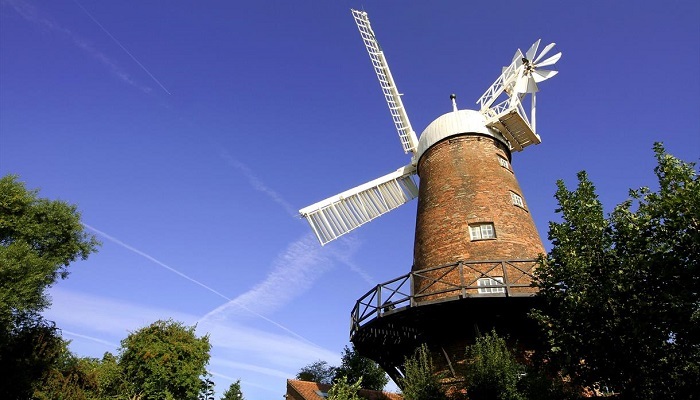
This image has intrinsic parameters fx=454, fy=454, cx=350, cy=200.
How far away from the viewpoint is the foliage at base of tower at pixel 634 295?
8078mm

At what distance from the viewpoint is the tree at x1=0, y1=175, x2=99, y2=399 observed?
51.6 ft

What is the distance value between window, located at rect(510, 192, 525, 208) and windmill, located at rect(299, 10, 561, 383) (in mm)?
53

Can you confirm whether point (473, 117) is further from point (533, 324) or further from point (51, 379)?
point (51, 379)

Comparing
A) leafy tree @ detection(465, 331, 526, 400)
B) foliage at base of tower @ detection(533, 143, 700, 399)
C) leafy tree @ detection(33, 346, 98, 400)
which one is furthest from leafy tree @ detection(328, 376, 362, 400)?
leafy tree @ detection(33, 346, 98, 400)

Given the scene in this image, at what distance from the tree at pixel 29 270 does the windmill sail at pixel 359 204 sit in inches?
390

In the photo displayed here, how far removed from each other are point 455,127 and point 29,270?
16.0 metres

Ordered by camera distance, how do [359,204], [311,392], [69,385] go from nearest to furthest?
[69,385] → [359,204] → [311,392]

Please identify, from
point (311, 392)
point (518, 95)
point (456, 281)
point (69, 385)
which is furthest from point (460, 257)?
point (69, 385)

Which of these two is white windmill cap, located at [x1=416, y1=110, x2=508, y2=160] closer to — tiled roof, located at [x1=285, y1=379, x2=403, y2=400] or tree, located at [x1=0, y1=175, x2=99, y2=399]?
tiled roof, located at [x1=285, y1=379, x2=403, y2=400]

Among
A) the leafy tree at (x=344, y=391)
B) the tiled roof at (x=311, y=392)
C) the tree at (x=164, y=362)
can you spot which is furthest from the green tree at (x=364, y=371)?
the leafy tree at (x=344, y=391)

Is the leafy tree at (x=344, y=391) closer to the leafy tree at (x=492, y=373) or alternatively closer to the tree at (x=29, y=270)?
the leafy tree at (x=492, y=373)

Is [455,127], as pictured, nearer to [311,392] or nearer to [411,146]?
[411,146]

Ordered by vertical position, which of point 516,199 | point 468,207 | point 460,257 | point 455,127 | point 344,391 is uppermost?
point 455,127

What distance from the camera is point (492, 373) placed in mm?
10016
